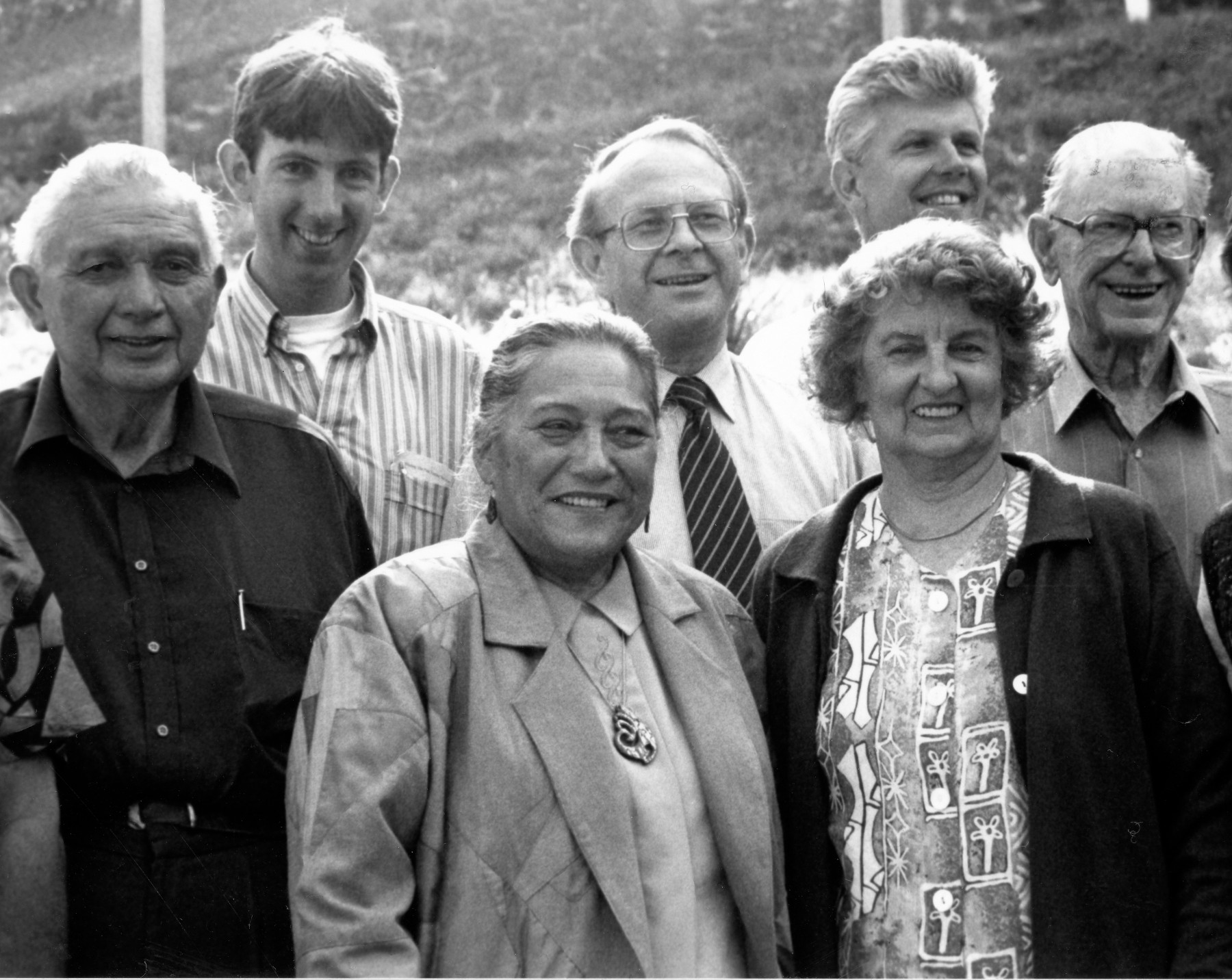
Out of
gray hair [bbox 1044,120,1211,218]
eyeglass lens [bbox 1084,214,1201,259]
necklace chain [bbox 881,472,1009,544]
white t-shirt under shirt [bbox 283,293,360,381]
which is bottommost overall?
necklace chain [bbox 881,472,1009,544]

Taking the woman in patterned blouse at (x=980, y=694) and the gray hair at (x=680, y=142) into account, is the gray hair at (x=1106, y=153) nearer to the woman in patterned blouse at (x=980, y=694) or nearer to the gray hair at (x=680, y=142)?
the gray hair at (x=680, y=142)

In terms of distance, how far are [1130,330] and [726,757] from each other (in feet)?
5.92

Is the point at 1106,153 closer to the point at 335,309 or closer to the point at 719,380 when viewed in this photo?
the point at 719,380

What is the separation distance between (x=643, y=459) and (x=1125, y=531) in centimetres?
95

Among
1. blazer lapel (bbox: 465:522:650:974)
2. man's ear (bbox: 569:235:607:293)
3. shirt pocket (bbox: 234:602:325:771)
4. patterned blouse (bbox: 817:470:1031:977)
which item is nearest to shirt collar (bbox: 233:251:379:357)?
man's ear (bbox: 569:235:607:293)

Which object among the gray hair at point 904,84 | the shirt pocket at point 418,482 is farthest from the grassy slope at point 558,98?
the shirt pocket at point 418,482

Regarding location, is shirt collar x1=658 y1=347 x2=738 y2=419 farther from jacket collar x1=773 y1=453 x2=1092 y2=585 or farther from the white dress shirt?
jacket collar x1=773 y1=453 x2=1092 y2=585

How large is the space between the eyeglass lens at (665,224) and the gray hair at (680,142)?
0.32 feet

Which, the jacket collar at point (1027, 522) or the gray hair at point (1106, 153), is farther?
the gray hair at point (1106, 153)

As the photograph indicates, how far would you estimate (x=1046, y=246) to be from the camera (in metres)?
4.25

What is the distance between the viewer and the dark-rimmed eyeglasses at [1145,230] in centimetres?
408

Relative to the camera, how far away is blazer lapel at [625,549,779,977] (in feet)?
9.58

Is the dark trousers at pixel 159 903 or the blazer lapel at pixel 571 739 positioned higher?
the blazer lapel at pixel 571 739

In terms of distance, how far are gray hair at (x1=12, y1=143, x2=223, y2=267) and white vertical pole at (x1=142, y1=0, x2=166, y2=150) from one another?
2813 mm
